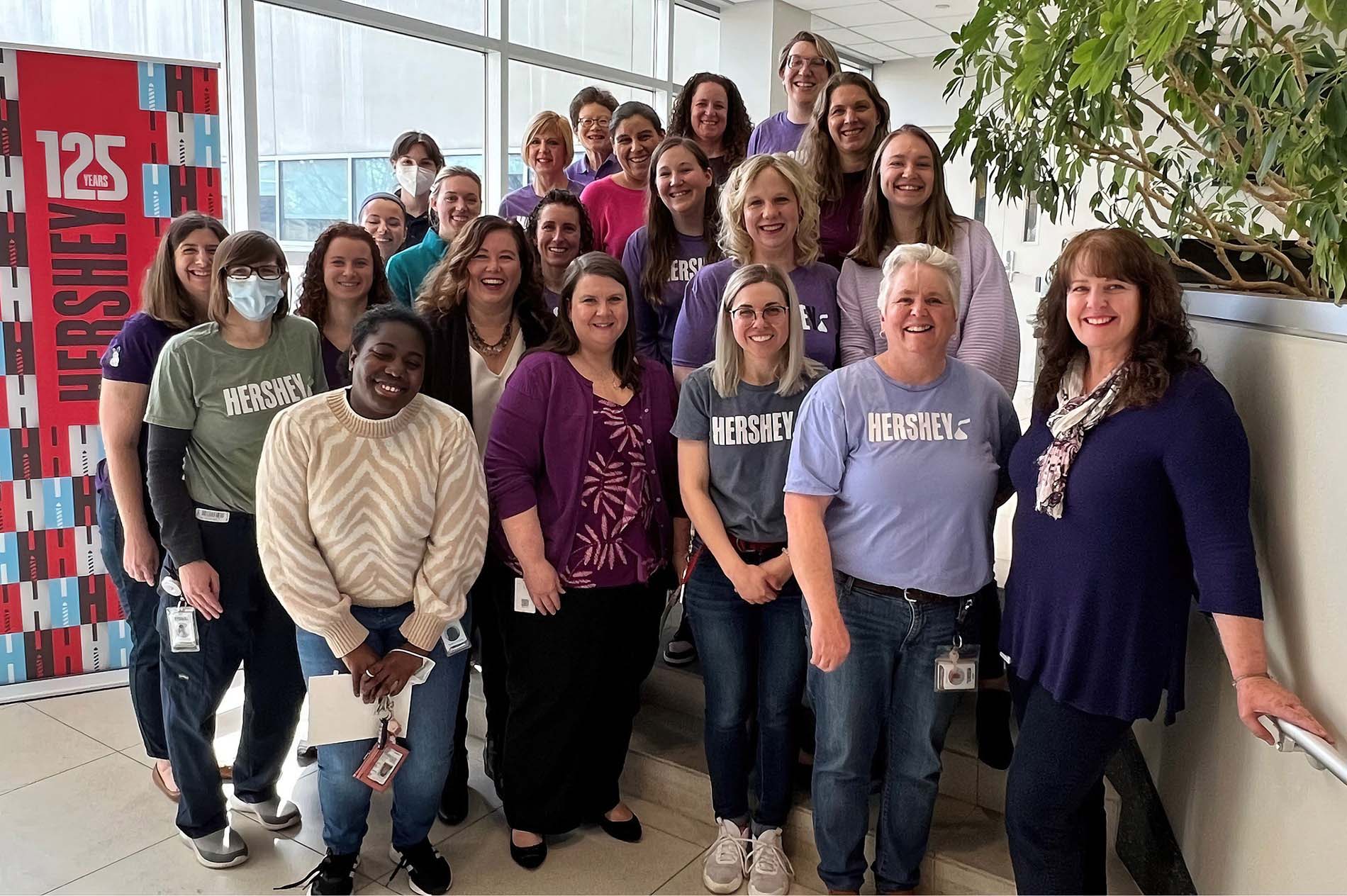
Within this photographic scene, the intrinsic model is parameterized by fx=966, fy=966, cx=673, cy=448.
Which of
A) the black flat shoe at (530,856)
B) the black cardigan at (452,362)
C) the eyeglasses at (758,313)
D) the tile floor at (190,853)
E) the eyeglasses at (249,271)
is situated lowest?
the tile floor at (190,853)

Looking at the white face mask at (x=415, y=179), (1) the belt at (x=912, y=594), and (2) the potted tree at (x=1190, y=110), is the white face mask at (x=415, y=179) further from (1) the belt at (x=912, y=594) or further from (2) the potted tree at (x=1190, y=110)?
(1) the belt at (x=912, y=594)

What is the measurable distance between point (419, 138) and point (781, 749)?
278 centimetres

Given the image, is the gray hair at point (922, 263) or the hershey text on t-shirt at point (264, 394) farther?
the hershey text on t-shirt at point (264, 394)

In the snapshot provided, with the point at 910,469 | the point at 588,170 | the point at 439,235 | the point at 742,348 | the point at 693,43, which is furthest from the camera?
the point at 693,43

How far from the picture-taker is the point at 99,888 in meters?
2.52

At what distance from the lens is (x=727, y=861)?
256 centimetres

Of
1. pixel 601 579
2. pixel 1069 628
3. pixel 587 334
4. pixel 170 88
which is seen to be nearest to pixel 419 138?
pixel 170 88

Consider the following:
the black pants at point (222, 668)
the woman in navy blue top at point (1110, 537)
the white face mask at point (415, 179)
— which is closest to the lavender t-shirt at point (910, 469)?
the woman in navy blue top at point (1110, 537)

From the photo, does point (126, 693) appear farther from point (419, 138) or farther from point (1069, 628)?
point (1069, 628)

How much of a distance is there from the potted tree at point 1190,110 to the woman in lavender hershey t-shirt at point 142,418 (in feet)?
6.75

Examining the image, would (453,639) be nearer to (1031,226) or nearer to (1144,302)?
(1144,302)

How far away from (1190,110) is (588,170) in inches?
102

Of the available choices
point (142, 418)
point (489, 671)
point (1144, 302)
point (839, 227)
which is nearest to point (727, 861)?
point (489, 671)

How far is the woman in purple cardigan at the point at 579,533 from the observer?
2457 mm
